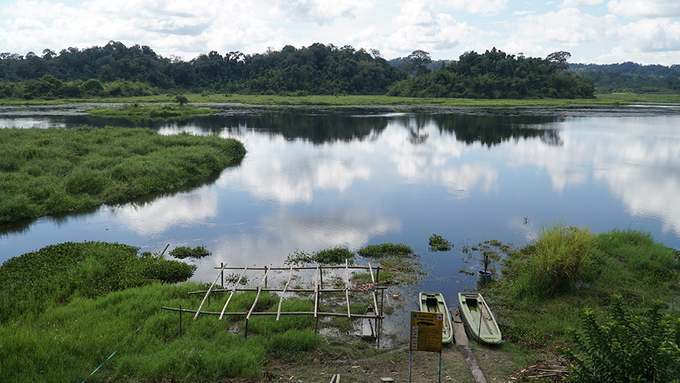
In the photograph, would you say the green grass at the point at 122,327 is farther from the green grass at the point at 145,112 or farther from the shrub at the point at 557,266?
the green grass at the point at 145,112

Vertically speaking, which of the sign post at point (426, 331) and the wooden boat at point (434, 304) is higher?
the sign post at point (426, 331)

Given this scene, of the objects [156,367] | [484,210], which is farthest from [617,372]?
[484,210]

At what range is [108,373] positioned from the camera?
7.86m

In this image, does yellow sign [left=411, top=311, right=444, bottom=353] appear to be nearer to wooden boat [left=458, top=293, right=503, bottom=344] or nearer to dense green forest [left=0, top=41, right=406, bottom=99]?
wooden boat [left=458, top=293, right=503, bottom=344]

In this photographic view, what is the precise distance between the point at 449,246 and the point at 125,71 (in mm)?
122363

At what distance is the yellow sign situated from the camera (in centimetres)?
745

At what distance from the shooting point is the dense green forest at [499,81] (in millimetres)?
101562

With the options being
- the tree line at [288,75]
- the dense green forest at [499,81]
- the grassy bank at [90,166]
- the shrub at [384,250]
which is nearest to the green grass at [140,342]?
the shrub at [384,250]

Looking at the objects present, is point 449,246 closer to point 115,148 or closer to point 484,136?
point 115,148

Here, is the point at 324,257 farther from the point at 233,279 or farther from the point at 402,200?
the point at 402,200

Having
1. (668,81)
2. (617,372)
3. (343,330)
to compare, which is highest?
(668,81)

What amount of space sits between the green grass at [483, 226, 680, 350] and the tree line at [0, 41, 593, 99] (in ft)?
314

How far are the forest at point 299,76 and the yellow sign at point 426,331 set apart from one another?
338 feet

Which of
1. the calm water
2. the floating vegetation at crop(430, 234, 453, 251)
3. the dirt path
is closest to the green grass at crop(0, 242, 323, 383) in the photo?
the dirt path
